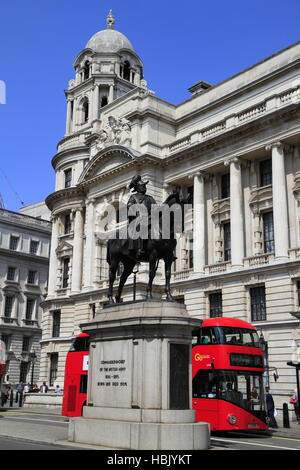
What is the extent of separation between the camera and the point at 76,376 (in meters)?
24.5

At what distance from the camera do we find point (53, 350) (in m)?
48.0

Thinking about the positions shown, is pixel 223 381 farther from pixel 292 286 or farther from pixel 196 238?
pixel 196 238

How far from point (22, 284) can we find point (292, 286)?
43.1 meters

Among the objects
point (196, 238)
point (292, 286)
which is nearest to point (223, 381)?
point (292, 286)

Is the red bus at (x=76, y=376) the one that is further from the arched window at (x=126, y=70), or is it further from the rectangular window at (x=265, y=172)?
the arched window at (x=126, y=70)

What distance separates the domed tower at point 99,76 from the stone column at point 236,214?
874 inches

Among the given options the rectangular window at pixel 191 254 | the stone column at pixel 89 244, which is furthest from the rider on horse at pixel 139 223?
the stone column at pixel 89 244

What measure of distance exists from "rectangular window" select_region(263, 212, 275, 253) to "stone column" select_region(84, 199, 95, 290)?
53.0ft

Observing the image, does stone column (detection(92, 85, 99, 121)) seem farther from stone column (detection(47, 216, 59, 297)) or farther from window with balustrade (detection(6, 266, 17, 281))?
window with balustrade (detection(6, 266, 17, 281))

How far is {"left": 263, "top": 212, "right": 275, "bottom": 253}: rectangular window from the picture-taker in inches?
1340

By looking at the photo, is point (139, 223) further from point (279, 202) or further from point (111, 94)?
point (111, 94)

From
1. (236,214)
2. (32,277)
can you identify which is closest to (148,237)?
(236,214)

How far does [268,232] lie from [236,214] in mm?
2396

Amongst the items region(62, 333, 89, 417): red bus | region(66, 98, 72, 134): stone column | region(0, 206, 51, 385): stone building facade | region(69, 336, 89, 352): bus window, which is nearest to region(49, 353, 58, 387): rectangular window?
region(0, 206, 51, 385): stone building facade
